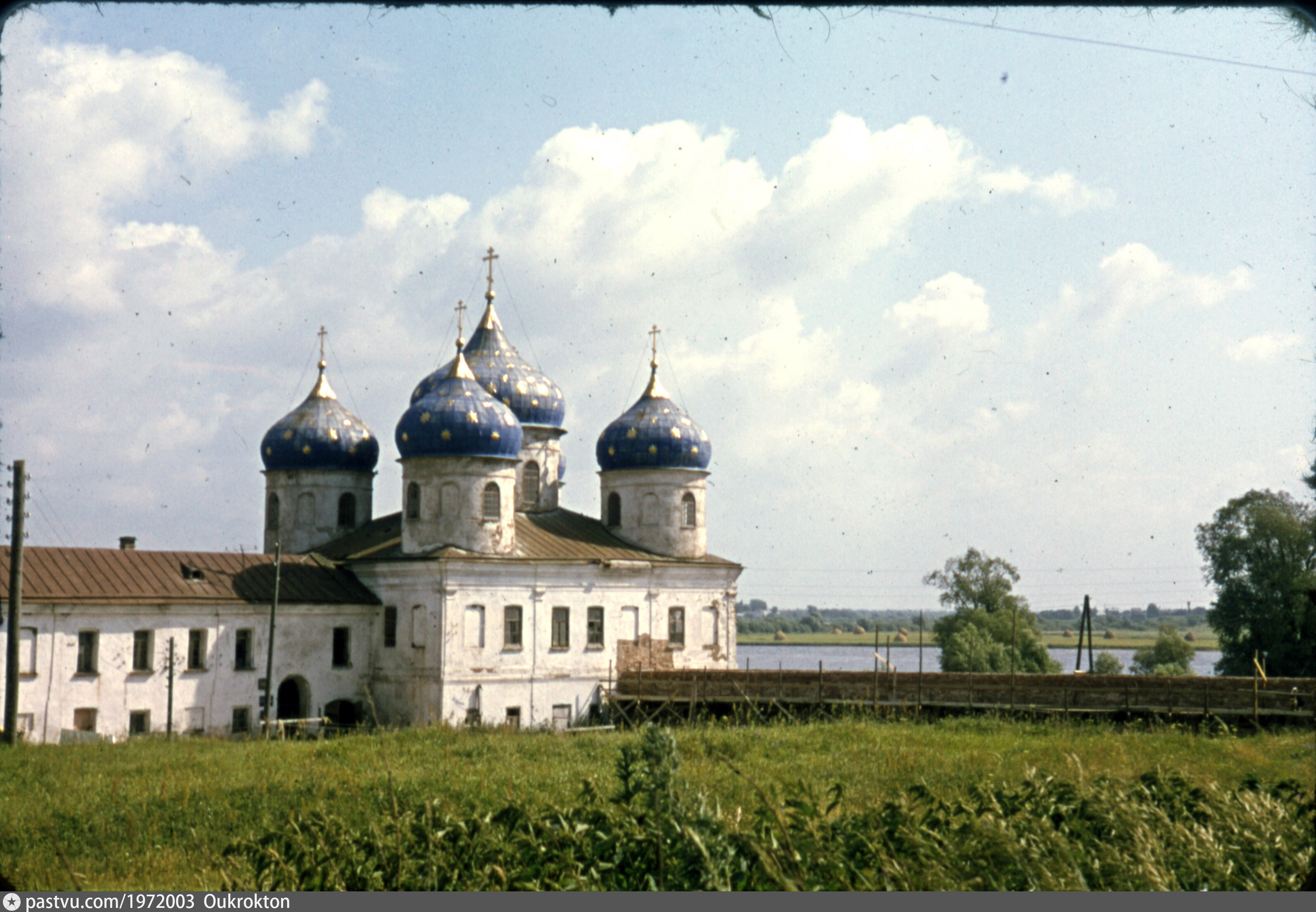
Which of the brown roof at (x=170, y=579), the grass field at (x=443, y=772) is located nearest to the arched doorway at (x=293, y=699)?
the brown roof at (x=170, y=579)

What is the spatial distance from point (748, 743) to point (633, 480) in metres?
17.9

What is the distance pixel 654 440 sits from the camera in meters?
36.2

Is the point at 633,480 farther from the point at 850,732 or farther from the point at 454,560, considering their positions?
the point at 850,732

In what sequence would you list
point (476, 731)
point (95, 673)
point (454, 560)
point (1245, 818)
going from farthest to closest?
point (454, 560) < point (95, 673) < point (476, 731) < point (1245, 818)

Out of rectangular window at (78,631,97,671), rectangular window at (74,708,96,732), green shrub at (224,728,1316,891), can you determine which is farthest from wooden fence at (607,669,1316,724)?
green shrub at (224,728,1316,891)

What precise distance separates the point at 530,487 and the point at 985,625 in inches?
1115

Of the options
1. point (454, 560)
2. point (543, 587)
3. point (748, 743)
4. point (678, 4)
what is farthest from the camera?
point (543, 587)

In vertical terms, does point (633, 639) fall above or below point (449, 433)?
below

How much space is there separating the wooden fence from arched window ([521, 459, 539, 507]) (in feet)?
22.5

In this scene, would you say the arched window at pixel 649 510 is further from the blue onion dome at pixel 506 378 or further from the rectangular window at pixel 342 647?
the rectangular window at pixel 342 647

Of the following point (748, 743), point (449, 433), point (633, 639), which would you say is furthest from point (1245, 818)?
point (633, 639)

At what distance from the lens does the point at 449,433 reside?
99.8ft

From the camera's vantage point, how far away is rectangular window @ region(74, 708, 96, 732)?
82.2 ft

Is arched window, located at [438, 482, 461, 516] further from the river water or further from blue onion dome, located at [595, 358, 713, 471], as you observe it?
the river water
